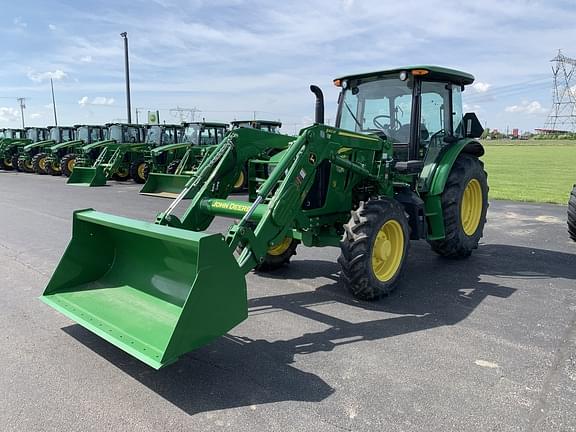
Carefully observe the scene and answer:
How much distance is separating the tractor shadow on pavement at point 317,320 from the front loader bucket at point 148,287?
1.04 ft

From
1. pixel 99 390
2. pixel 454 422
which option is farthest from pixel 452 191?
pixel 99 390

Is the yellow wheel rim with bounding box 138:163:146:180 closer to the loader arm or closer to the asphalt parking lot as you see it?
the asphalt parking lot

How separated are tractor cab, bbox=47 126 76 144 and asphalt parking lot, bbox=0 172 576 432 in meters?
20.8

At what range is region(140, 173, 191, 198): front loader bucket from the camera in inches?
Answer: 526

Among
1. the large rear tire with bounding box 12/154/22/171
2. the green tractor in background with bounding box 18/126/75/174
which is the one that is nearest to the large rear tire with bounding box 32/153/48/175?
the green tractor in background with bounding box 18/126/75/174

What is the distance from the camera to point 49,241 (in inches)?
301

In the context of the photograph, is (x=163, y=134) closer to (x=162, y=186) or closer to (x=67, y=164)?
(x=67, y=164)

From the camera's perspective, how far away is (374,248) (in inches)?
195

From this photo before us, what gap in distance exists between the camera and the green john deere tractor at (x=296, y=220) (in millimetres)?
3396

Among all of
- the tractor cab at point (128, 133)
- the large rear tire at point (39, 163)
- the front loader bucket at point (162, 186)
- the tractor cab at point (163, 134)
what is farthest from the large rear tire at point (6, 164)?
the front loader bucket at point (162, 186)

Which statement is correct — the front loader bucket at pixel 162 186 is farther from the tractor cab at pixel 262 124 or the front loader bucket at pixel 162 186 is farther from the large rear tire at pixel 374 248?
the large rear tire at pixel 374 248

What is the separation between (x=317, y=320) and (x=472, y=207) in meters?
3.83

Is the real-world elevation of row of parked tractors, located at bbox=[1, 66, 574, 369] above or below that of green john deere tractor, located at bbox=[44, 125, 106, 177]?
below

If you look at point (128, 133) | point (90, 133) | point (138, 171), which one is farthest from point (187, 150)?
point (90, 133)
